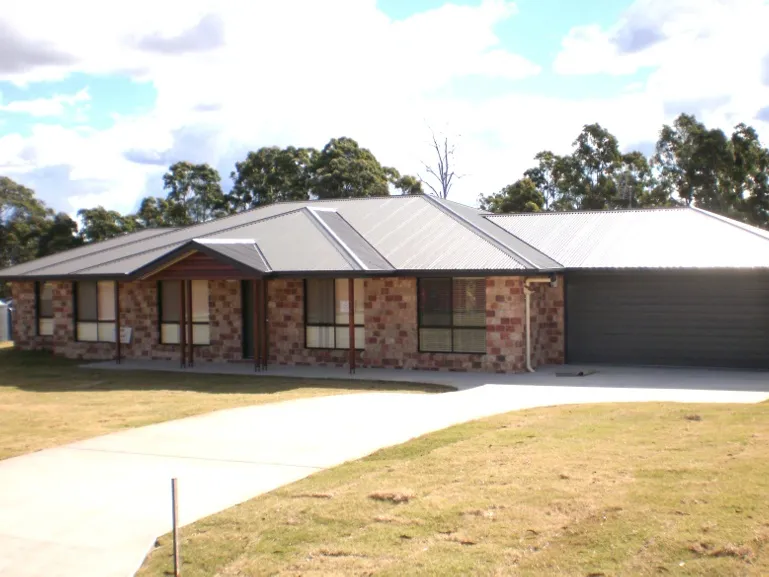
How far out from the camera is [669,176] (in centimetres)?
4803

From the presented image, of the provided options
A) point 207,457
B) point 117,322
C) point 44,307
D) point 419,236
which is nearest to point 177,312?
point 117,322

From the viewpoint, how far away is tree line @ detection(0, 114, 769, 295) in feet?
151

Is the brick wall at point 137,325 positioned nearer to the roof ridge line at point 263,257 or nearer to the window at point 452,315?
the roof ridge line at point 263,257

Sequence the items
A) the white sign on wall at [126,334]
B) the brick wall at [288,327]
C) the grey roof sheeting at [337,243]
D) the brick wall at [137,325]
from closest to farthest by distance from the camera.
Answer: the grey roof sheeting at [337,243] < the brick wall at [288,327] < the brick wall at [137,325] < the white sign on wall at [126,334]

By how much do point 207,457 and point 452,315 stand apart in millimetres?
9615

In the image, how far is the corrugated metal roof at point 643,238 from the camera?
1905 centimetres

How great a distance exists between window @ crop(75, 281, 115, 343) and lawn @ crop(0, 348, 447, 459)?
2398 millimetres

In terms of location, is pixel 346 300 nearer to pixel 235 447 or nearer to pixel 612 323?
pixel 612 323

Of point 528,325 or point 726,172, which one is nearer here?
point 528,325

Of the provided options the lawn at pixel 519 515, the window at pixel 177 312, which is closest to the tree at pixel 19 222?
the window at pixel 177 312

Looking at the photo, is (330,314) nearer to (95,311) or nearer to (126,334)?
(126,334)

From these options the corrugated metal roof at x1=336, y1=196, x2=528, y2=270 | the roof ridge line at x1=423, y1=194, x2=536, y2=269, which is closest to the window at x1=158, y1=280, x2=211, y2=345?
the corrugated metal roof at x1=336, y1=196, x2=528, y2=270

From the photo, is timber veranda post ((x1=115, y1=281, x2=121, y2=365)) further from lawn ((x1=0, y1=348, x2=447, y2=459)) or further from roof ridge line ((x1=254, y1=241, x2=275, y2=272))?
roof ridge line ((x1=254, y1=241, x2=275, y2=272))

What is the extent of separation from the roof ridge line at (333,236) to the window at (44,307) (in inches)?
344
